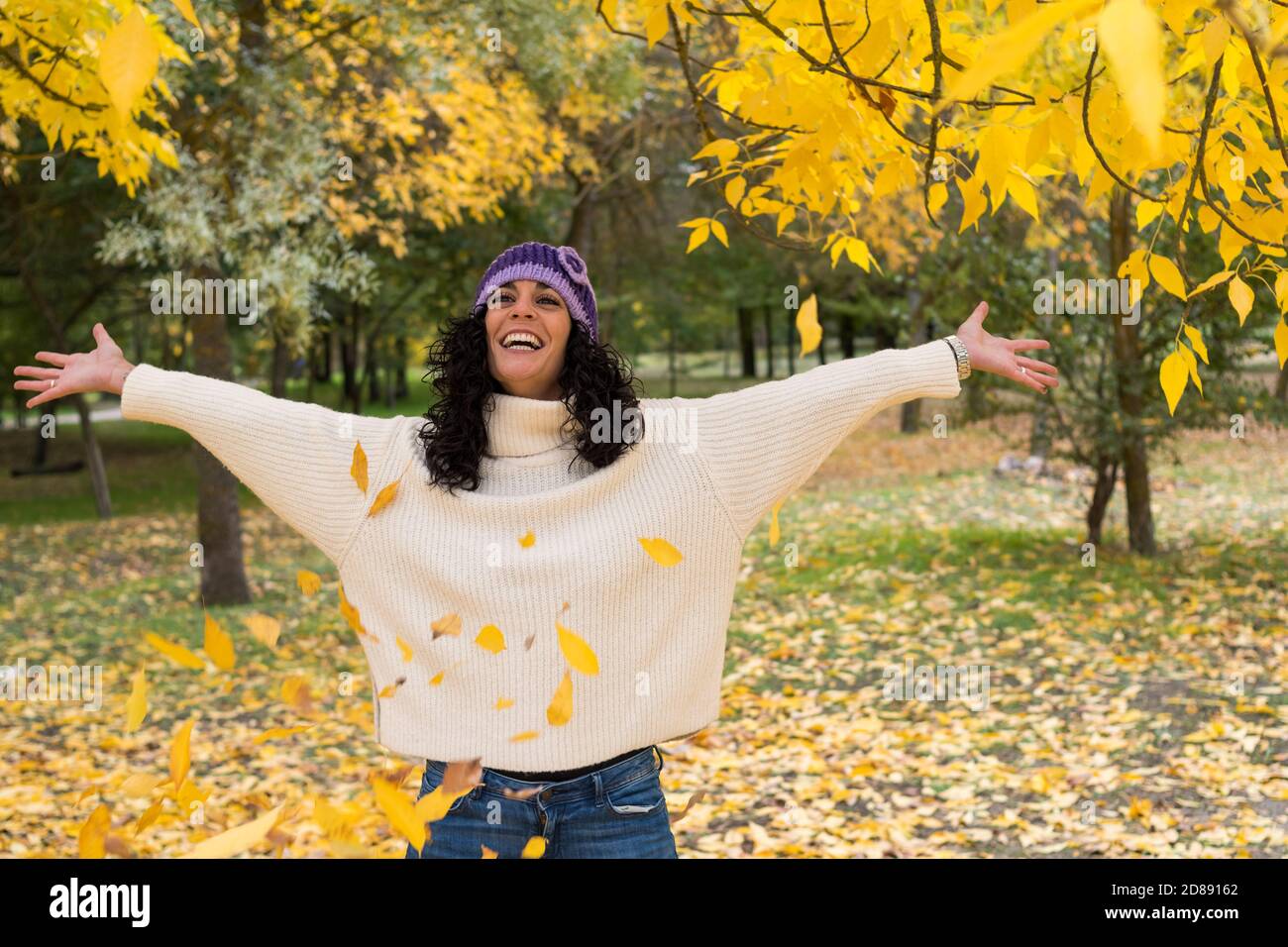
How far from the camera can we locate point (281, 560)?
1391 cm

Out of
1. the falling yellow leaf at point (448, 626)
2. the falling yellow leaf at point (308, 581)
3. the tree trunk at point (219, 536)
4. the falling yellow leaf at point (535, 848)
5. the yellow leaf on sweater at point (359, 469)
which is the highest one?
the yellow leaf on sweater at point (359, 469)

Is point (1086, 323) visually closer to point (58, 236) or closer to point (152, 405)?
point (152, 405)

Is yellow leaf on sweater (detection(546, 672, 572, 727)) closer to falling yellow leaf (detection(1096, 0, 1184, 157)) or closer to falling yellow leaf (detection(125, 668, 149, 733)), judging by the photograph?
falling yellow leaf (detection(125, 668, 149, 733))

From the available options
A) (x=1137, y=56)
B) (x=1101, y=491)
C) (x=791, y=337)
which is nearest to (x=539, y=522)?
(x=1137, y=56)

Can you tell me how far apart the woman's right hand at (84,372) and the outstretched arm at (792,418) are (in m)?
1.19

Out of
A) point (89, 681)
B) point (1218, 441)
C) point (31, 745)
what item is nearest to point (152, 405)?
point (31, 745)

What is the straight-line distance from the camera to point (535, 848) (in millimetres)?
2340

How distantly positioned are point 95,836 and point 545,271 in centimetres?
134

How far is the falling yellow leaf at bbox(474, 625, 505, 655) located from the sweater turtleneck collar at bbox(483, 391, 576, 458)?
379 millimetres

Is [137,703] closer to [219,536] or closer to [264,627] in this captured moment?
[264,627]

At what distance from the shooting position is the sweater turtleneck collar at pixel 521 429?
254cm

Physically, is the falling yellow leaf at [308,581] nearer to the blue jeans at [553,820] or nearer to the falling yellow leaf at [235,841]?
the blue jeans at [553,820]

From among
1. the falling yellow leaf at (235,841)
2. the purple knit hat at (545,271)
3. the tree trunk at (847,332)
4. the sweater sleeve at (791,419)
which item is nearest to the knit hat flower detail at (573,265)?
the purple knit hat at (545,271)
